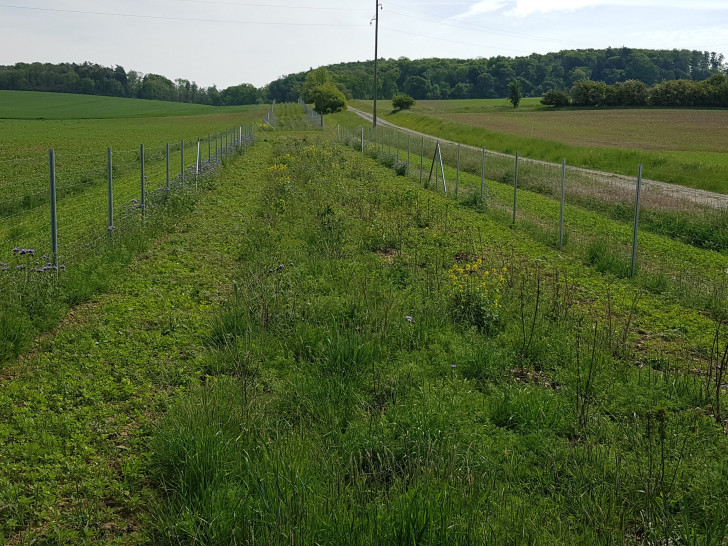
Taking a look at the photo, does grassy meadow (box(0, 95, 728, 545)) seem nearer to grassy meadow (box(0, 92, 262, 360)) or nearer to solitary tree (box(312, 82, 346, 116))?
grassy meadow (box(0, 92, 262, 360))

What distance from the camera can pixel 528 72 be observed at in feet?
490

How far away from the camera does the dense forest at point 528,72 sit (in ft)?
447

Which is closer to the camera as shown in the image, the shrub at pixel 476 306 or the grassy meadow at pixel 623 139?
the shrub at pixel 476 306

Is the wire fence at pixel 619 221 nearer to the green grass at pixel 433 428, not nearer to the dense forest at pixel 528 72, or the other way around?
the green grass at pixel 433 428

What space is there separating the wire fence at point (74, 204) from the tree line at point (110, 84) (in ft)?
418

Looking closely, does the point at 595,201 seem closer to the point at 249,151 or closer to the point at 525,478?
the point at 525,478

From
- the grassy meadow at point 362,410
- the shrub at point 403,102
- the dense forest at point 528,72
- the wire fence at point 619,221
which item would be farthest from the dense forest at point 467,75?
the grassy meadow at point 362,410

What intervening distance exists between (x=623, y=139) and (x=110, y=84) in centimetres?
13720

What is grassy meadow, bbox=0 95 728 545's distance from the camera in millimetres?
3850

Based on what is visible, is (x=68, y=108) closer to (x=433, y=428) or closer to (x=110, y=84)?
(x=110, y=84)

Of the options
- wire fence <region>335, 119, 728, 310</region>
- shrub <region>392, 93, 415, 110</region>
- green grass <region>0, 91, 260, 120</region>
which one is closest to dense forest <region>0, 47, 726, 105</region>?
green grass <region>0, 91, 260, 120</region>

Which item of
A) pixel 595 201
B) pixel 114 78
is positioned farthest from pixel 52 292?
pixel 114 78

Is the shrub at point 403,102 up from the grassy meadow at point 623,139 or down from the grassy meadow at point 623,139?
up

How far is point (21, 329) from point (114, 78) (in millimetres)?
168748
